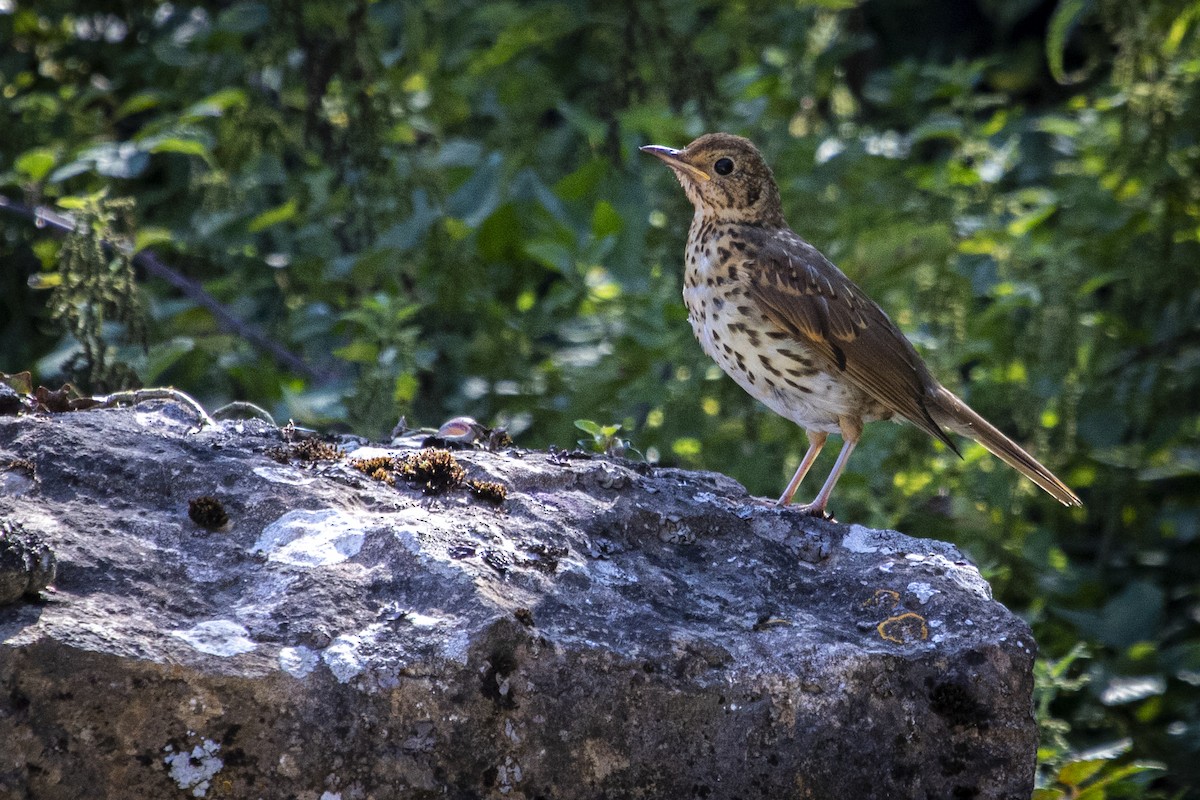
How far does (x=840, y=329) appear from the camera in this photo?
13.2ft

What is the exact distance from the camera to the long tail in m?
4.05

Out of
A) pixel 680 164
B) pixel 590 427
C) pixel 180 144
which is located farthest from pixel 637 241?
pixel 590 427

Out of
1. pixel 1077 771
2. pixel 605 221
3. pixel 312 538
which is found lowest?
pixel 1077 771

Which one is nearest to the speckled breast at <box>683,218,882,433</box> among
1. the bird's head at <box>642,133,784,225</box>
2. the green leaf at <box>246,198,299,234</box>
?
the bird's head at <box>642,133,784,225</box>

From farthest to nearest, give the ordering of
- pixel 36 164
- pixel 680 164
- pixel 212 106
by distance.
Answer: pixel 212 106 → pixel 36 164 → pixel 680 164

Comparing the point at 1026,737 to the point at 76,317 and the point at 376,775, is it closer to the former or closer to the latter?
the point at 376,775

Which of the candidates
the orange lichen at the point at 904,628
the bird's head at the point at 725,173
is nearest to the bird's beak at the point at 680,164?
the bird's head at the point at 725,173

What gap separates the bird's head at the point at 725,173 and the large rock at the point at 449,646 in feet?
5.31

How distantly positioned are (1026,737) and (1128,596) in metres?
3.43

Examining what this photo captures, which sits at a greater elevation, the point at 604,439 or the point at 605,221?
the point at 605,221

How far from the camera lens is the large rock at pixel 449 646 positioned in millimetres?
2221

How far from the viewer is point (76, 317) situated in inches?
157

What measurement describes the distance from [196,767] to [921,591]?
152cm

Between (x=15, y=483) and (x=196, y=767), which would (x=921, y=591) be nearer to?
(x=196, y=767)
